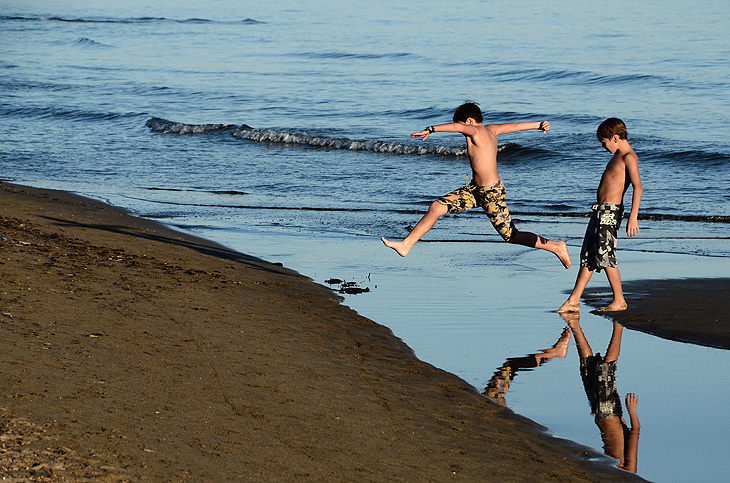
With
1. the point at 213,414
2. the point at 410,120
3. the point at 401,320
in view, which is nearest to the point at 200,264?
the point at 401,320

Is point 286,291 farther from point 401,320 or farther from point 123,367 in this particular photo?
point 123,367

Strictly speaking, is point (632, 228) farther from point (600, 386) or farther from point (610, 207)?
point (600, 386)

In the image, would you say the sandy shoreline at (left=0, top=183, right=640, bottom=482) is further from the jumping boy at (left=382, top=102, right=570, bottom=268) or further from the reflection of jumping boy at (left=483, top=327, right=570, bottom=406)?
the jumping boy at (left=382, top=102, right=570, bottom=268)

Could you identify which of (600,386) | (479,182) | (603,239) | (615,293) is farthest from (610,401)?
(479,182)

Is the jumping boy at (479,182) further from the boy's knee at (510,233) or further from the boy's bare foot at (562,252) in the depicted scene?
the boy's bare foot at (562,252)

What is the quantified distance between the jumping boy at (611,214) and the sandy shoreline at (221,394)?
1.78 m

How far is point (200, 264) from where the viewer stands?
766cm

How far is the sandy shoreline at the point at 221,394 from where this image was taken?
11.7ft

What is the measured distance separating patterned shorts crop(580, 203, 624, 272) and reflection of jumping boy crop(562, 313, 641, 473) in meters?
0.68

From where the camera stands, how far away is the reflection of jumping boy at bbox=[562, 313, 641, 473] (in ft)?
13.4

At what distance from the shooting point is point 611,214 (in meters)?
6.76

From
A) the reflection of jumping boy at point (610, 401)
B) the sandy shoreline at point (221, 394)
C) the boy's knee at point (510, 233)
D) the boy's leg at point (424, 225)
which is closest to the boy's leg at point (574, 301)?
the reflection of jumping boy at point (610, 401)

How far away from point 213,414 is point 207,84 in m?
28.6

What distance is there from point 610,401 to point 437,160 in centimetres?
1406
